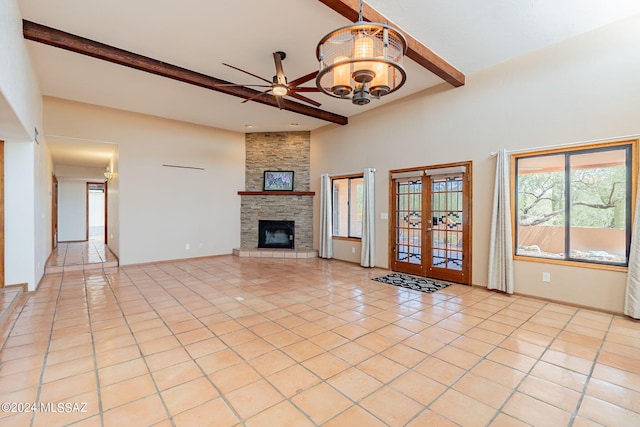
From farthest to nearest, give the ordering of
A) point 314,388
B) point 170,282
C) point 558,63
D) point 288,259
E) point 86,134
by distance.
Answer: point 288,259 → point 86,134 → point 170,282 → point 558,63 → point 314,388

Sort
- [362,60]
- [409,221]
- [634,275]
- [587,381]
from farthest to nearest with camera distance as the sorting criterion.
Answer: [409,221] < [634,275] < [587,381] < [362,60]

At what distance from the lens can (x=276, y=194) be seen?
7.92 m

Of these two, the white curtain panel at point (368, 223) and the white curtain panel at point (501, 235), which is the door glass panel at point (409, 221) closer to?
the white curtain panel at point (368, 223)

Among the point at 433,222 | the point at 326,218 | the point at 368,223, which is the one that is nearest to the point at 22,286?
the point at 326,218

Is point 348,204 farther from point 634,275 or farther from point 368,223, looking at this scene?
point 634,275

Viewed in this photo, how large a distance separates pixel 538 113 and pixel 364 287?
3.57 m

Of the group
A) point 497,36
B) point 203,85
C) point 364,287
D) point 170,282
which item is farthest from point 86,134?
point 497,36

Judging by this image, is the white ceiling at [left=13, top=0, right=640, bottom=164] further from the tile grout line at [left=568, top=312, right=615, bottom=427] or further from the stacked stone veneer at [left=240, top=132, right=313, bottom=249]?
the tile grout line at [left=568, top=312, right=615, bottom=427]

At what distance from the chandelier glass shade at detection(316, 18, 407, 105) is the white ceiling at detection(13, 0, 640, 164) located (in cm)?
142

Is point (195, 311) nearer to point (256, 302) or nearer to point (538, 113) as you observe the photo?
point (256, 302)

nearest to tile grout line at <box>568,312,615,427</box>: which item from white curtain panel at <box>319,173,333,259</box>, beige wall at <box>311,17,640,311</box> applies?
beige wall at <box>311,17,640,311</box>

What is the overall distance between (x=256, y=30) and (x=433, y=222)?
415 cm

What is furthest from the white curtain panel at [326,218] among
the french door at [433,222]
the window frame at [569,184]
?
A: the window frame at [569,184]

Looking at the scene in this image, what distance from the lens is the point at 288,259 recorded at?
24.2 ft
